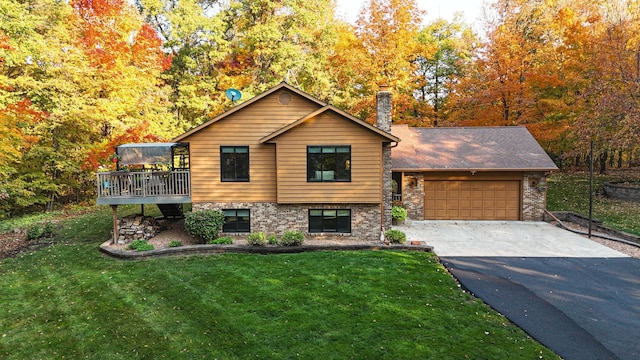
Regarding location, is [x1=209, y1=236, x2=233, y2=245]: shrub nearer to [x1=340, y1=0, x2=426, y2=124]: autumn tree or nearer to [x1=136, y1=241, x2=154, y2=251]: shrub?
[x1=136, y1=241, x2=154, y2=251]: shrub

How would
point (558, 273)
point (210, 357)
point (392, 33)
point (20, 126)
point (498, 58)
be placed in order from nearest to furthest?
point (210, 357) → point (558, 273) → point (20, 126) → point (498, 58) → point (392, 33)

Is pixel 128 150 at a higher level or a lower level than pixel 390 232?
higher

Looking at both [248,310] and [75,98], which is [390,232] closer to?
[248,310]

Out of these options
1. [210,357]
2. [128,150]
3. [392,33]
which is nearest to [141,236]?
[128,150]

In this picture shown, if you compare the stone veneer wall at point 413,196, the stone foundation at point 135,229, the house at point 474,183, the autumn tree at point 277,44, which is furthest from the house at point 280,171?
the autumn tree at point 277,44

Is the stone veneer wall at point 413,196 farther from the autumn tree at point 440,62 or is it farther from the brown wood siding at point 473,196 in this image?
Answer: the autumn tree at point 440,62

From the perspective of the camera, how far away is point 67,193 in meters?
24.5

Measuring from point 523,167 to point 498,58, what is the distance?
10.5 meters

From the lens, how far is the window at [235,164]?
13820 millimetres

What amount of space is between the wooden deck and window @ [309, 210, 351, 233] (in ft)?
17.1

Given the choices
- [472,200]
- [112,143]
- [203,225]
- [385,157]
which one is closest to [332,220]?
[385,157]

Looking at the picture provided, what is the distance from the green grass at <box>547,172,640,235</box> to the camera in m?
15.9

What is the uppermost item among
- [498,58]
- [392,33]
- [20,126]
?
[392,33]

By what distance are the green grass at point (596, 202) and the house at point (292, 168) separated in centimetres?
1099
